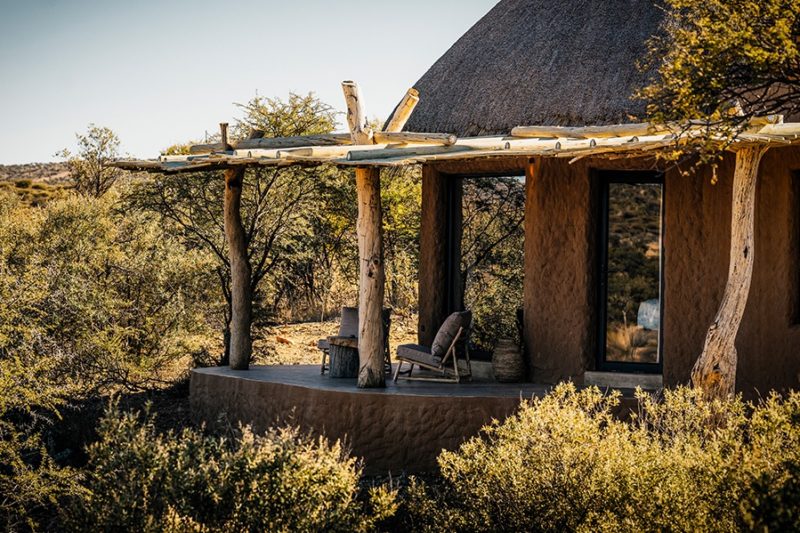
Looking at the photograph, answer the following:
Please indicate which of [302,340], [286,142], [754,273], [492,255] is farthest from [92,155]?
[754,273]

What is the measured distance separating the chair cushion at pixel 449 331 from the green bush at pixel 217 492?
3974mm

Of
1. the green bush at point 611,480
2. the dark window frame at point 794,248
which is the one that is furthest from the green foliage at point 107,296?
the dark window frame at point 794,248

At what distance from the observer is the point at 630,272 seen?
10148 mm

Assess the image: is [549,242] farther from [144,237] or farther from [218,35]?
[218,35]

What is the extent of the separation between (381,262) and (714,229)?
3183 mm

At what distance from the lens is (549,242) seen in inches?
399

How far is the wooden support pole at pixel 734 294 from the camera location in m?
8.48

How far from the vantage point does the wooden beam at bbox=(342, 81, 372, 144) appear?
9125mm

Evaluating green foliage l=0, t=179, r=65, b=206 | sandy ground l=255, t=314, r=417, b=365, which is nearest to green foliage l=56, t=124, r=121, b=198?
green foliage l=0, t=179, r=65, b=206

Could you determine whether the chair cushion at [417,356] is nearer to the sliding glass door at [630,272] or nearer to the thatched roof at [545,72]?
the sliding glass door at [630,272]

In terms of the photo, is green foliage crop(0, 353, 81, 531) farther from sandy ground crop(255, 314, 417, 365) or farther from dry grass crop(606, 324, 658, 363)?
dry grass crop(606, 324, 658, 363)

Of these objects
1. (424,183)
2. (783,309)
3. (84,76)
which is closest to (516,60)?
(424,183)

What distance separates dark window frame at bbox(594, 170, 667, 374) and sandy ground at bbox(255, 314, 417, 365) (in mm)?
5232

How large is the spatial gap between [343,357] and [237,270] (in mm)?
1679
